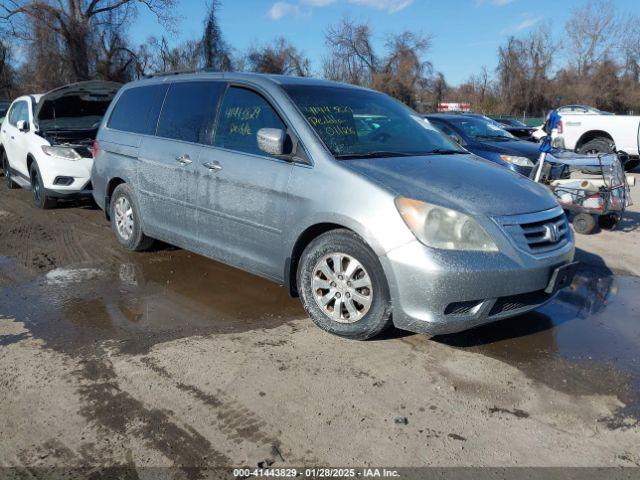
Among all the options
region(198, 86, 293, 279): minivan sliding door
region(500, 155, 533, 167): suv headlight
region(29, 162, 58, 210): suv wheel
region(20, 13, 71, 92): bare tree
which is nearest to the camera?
region(198, 86, 293, 279): minivan sliding door

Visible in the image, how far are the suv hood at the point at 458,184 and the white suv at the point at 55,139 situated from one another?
5.46 m

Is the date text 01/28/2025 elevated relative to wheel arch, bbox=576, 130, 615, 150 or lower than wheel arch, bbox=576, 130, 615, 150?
lower

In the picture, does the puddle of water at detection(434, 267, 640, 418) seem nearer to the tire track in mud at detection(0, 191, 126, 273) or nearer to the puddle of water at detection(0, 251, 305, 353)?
the puddle of water at detection(0, 251, 305, 353)

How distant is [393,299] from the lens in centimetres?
347

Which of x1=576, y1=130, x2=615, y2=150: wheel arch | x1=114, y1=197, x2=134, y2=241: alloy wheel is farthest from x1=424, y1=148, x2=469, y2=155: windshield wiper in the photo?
x1=576, y1=130, x2=615, y2=150: wheel arch

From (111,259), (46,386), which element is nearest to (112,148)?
(111,259)

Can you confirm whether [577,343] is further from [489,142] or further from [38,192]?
[38,192]

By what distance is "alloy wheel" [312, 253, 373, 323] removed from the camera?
3635 millimetres

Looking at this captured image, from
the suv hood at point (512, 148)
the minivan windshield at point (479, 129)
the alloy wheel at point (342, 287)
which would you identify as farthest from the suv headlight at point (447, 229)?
the minivan windshield at point (479, 129)

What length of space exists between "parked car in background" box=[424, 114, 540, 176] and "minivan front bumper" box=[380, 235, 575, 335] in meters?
4.86

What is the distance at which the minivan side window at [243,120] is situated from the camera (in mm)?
4277

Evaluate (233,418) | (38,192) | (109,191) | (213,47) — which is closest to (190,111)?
(109,191)

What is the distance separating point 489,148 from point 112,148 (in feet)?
18.9

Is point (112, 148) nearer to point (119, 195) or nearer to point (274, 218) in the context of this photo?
point (119, 195)
